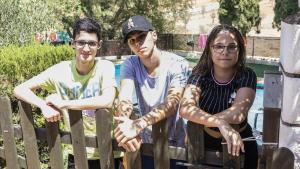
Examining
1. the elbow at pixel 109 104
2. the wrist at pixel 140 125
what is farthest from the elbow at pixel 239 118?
the elbow at pixel 109 104

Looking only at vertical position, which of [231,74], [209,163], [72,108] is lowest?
[209,163]

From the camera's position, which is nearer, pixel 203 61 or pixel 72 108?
pixel 203 61

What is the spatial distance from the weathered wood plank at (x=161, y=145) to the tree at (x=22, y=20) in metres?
6.22

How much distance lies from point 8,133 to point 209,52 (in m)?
1.96

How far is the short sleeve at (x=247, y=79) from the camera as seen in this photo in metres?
2.45

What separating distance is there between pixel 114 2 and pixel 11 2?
17.9 m

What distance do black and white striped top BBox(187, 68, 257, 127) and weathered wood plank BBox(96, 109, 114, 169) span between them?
2.10ft

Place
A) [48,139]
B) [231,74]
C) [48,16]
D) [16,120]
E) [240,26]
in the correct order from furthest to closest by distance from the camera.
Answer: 1. [240,26]
2. [48,16]
3. [16,120]
4. [48,139]
5. [231,74]

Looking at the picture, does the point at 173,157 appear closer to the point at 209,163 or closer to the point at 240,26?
the point at 209,163

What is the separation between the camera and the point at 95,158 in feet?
10.5

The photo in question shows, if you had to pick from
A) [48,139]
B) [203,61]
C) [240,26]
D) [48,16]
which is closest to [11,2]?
[48,16]

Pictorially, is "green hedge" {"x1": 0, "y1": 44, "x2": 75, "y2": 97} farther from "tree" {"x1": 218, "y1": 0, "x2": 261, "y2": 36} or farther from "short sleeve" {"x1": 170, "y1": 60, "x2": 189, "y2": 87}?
"tree" {"x1": 218, "y1": 0, "x2": 261, "y2": 36}

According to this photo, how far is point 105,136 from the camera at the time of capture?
9.25 ft

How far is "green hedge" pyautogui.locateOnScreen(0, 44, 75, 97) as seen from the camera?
4.39 metres
